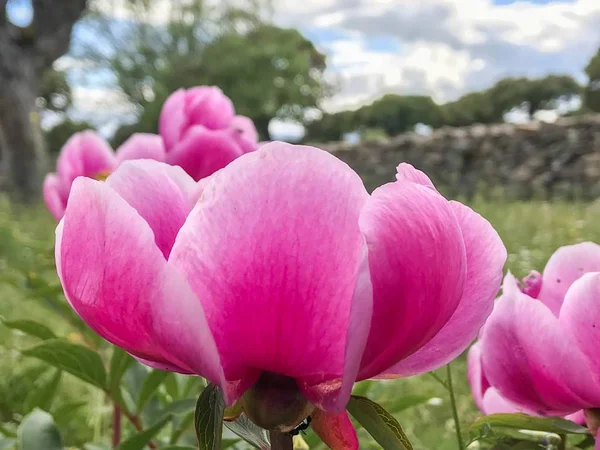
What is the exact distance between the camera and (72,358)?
0.50 meters

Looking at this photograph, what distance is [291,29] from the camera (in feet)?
62.9

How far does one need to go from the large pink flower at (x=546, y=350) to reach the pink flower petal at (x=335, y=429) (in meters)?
0.12

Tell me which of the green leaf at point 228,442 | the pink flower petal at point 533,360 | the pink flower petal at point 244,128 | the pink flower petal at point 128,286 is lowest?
the green leaf at point 228,442

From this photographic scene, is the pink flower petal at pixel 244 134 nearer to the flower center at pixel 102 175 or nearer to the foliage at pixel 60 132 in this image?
the flower center at pixel 102 175

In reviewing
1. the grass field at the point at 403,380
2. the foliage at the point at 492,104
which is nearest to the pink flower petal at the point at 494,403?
the grass field at the point at 403,380

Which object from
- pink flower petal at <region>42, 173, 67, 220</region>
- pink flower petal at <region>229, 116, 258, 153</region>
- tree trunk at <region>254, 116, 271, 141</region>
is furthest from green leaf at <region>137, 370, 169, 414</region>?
tree trunk at <region>254, 116, 271, 141</region>

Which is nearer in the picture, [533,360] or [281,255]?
[281,255]

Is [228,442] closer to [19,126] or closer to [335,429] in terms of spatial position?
[335,429]

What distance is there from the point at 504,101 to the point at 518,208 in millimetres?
19491

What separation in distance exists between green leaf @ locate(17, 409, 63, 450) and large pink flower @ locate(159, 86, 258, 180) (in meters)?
0.26

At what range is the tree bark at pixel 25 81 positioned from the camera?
6.71 metres

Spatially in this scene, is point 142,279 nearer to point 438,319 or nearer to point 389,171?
point 438,319

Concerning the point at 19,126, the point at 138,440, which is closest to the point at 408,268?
the point at 138,440

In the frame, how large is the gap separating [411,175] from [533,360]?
0.47 ft
